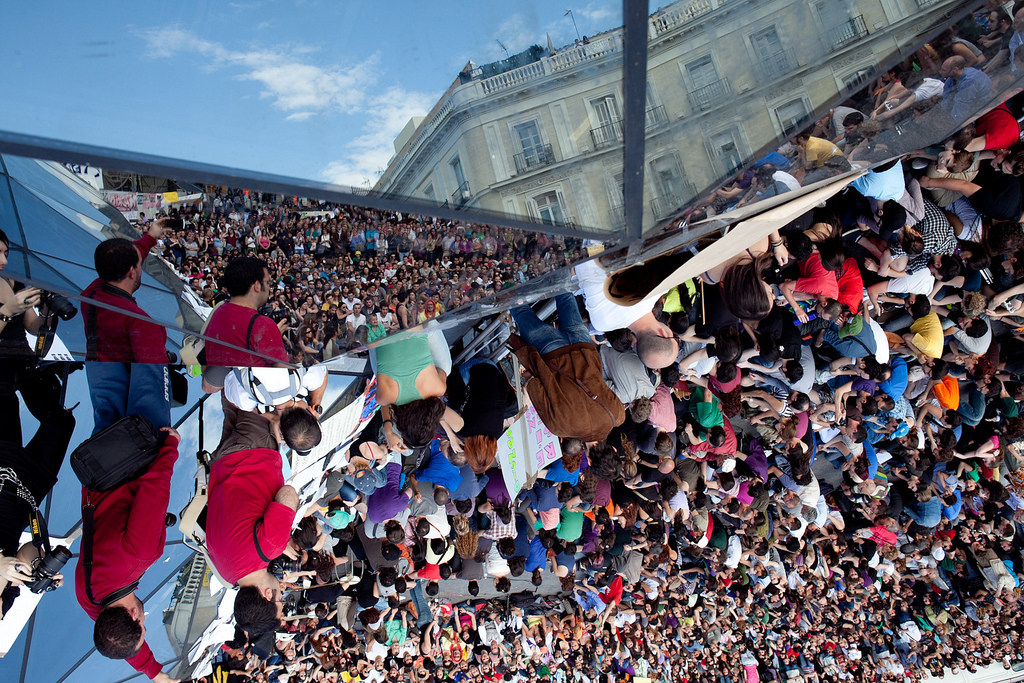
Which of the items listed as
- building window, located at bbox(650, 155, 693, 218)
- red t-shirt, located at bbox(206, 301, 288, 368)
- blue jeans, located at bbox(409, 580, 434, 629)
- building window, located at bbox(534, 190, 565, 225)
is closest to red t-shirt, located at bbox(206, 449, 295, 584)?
red t-shirt, located at bbox(206, 301, 288, 368)

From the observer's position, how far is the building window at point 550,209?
1038 mm

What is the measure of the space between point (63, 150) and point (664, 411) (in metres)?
4.36

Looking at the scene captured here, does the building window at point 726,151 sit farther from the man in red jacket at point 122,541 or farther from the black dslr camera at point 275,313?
the man in red jacket at point 122,541

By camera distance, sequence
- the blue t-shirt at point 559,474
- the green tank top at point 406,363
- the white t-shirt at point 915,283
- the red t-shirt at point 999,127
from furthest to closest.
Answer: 1. the blue t-shirt at point 559,474
2. the white t-shirt at point 915,283
3. the red t-shirt at point 999,127
4. the green tank top at point 406,363

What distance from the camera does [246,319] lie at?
1158 millimetres

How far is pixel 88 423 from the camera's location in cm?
250

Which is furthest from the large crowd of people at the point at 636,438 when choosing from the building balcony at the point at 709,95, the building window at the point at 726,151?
the building balcony at the point at 709,95

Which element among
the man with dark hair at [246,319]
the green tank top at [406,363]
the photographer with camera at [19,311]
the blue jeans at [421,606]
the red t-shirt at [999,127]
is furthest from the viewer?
the blue jeans at [421,606]

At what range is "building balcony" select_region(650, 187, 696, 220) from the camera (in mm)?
1086

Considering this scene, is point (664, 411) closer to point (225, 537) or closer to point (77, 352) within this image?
point (225, 537)

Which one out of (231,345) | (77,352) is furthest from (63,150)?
(77,352)

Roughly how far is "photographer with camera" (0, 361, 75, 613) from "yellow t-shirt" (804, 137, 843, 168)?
107 inches

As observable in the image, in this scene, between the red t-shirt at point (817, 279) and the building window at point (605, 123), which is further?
the red t-shirt at point (817, 279)

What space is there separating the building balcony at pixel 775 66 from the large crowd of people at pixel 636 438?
0.17 metres
